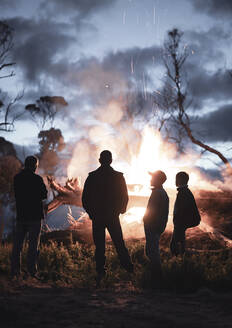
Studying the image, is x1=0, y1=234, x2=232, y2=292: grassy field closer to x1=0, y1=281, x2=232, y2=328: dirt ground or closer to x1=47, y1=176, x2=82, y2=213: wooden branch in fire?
x1=0, y1=281, x2=232, y2=328: dirt ground

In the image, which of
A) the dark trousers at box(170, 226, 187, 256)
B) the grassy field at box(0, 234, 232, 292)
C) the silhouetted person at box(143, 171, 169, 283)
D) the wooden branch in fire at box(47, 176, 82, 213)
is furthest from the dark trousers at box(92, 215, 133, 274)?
the wooden branch in fire at box(47, 176, 82, 213)

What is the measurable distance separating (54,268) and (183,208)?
288 cm

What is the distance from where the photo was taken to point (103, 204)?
229 inches

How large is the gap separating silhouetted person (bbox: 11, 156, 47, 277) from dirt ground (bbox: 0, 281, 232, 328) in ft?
1.61

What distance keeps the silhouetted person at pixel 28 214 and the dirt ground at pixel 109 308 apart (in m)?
0.49

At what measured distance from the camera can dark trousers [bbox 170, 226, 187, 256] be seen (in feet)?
22.7

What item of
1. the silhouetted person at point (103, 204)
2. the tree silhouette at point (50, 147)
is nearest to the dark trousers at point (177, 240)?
the silhouetted person at point (103, 204)

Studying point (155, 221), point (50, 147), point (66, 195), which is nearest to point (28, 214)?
point (155, 221)

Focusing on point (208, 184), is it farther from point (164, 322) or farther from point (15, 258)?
point (164, 322)

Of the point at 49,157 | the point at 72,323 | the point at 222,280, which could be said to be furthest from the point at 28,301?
the point at 49,157

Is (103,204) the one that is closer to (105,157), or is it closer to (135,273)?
(105,157)

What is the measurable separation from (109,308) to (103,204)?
1.94 m

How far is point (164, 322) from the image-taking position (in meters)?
3.73

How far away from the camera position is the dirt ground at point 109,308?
11.9 feet
